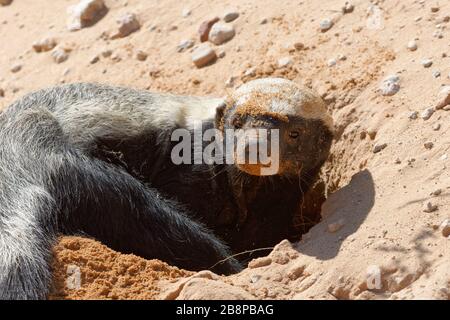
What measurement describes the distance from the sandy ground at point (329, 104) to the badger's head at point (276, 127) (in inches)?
18.1

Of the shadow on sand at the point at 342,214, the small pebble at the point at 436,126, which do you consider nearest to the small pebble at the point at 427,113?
the small pebble at the point at 436,126

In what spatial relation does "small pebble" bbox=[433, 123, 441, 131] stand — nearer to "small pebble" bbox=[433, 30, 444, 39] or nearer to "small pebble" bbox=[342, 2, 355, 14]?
"small pebble" bbox=[433, 30, 444, 39]

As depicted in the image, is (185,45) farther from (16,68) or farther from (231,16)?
(16,68)

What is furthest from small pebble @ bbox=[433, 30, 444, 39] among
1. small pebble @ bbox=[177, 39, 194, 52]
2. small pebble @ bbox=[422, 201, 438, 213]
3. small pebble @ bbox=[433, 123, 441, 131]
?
small pebble @ bbox=[177, 39, 194, 52]

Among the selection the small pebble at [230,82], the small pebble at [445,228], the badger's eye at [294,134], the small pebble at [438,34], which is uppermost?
the small pebble at [445,228]

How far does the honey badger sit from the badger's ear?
0.01 m

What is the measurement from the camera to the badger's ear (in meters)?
7.41

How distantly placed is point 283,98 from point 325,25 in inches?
85.1

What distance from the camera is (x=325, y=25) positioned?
8.90 metres

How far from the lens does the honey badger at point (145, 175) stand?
6586 mm

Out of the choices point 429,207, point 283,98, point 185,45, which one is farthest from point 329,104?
point 429,207

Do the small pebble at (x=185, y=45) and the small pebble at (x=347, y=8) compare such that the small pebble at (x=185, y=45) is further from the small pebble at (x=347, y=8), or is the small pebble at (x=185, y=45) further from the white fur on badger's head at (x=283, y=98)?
the white fur on badger's head at (x=283, y=98)

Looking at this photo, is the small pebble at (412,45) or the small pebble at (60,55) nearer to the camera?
the small pebble at (412,45)

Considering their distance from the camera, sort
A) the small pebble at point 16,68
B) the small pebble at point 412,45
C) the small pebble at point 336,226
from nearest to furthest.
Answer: the small pebble at point 336,226 < the small pebble at point 412,45 < the small pebble at point 16,68
